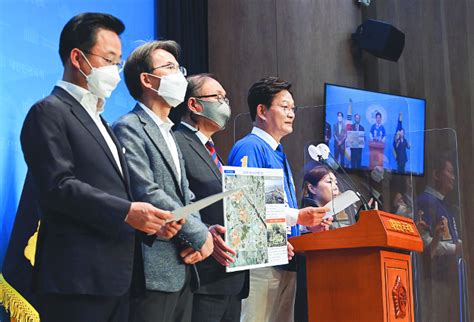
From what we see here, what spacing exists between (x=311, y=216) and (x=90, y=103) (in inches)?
50.8

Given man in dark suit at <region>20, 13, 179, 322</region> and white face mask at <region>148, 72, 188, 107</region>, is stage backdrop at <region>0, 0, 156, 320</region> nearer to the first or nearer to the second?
white face mask at <region>148, 72, 188, 107</region>

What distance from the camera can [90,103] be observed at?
98.1 inches

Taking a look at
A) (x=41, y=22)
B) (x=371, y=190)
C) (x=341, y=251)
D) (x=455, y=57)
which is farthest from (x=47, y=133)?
(x=455, y=57)

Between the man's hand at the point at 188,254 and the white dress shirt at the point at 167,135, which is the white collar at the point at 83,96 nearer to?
the white dress shirt at the point at 167,135

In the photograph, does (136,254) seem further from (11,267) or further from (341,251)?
(341,251)

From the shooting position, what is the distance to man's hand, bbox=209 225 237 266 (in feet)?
9.39

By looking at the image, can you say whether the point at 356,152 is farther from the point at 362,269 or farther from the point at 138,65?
the point at 138,65

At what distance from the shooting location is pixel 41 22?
388 centimetres

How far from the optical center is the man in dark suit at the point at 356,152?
512cm

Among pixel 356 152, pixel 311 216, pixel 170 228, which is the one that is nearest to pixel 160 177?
pixel 170 228

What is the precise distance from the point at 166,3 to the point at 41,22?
161 centimetres

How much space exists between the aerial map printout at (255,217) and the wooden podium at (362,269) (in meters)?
0.29

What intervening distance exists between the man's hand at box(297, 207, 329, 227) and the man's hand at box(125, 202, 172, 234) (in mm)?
1243

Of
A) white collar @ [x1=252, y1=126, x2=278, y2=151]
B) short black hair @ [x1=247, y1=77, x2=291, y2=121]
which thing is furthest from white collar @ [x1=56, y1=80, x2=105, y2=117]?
short black hair @ [x1=247, y1=77, x2=291, y2=121]
